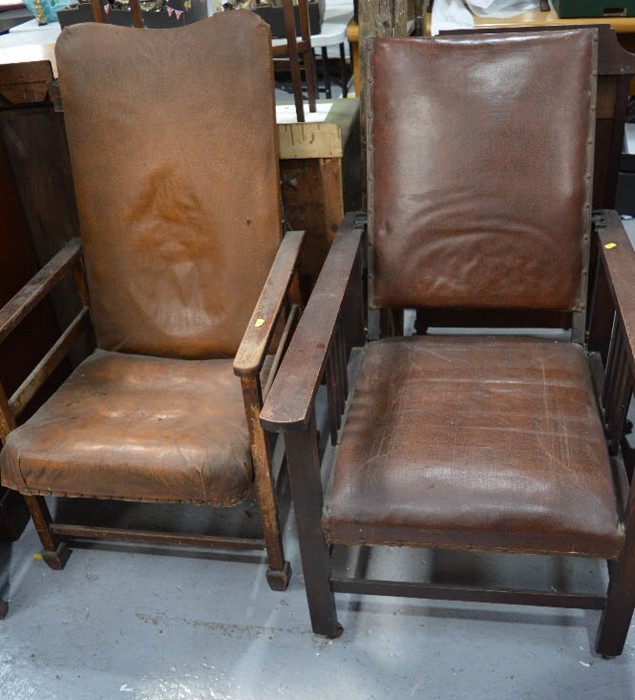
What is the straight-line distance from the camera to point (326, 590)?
1423 mm

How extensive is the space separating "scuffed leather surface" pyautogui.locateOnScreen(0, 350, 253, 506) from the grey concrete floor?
34cm

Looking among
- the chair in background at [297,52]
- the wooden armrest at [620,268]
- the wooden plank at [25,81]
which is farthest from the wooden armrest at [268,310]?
the wooden plank at [25,81]

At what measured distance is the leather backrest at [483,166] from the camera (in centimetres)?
155

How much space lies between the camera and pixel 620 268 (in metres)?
1.44

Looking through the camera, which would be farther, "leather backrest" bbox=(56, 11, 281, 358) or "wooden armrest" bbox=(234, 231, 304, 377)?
"leather backrest" bbox=(56, 11, 281, 358)

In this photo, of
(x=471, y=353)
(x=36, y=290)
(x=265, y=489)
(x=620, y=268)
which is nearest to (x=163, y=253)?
(x=36, y=290)

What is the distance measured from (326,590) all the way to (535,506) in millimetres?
459

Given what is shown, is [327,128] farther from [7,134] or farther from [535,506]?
[535,506]

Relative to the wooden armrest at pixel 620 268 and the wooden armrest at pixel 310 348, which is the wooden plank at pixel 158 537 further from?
the wooden armrest at pixel 620 268

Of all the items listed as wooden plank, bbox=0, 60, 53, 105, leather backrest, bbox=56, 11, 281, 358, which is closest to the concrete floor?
leather backrest, bbox=56, 11, 281, 358

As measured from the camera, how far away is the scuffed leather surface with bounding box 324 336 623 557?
122 centimetres

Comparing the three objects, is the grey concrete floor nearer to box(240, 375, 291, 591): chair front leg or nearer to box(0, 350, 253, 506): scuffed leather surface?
box(240, 375, 291, 591): chair front leg

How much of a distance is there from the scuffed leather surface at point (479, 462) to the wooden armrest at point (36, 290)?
753 millimetres

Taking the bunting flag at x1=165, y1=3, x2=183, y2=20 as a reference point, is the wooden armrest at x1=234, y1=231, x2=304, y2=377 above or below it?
below
